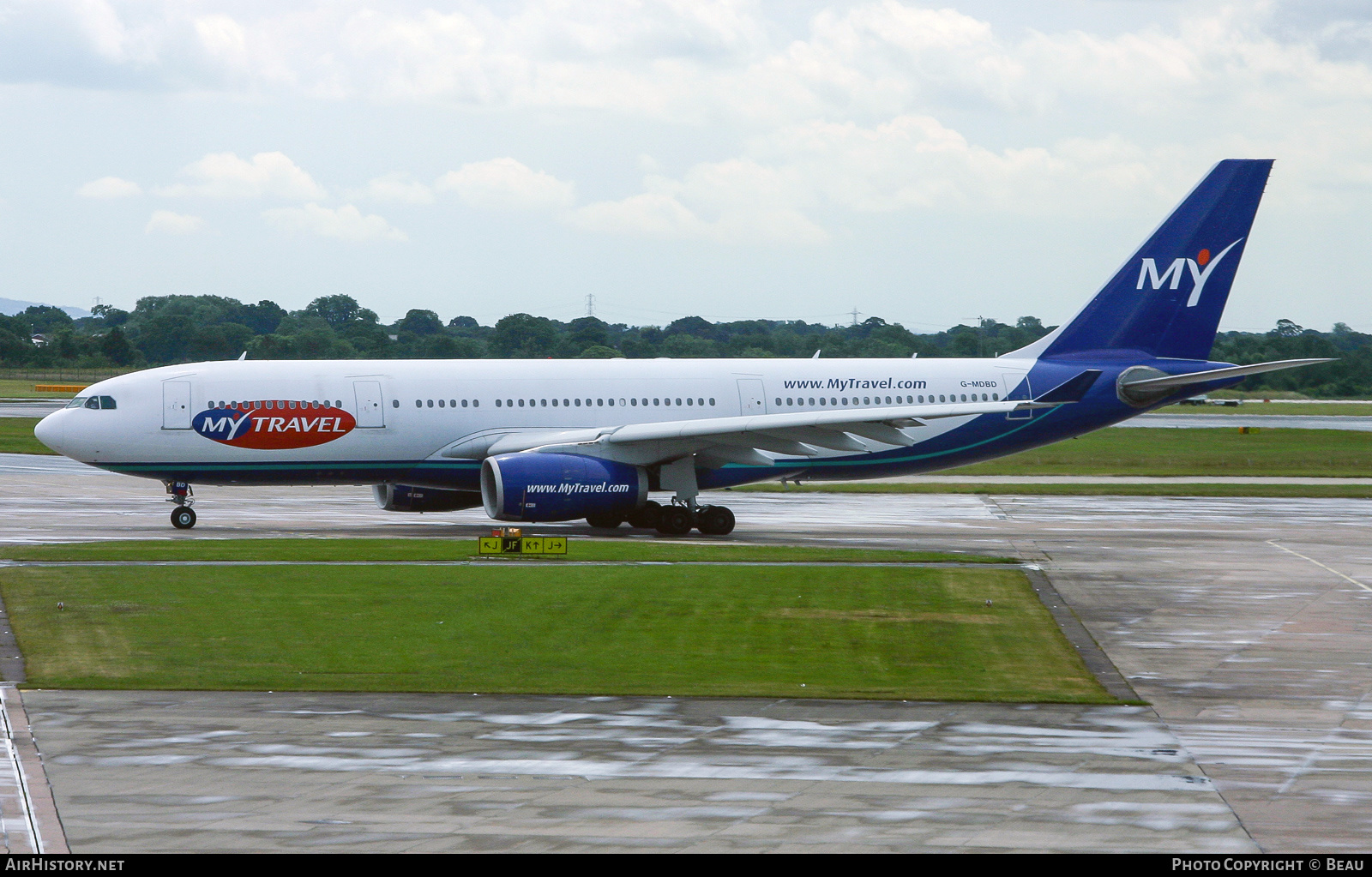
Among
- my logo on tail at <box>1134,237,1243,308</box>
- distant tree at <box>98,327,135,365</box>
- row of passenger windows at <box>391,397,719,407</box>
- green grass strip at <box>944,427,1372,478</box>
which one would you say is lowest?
green grass strip at <box>944,427,1372,478</box>

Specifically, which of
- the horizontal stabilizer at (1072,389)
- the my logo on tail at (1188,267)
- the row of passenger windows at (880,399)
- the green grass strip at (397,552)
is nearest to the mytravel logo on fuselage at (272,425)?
the green grass strip at (397,552)

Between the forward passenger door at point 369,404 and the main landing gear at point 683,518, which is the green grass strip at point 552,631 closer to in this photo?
the main landing gear at point 683,518

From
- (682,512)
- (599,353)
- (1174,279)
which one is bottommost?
(682,512)

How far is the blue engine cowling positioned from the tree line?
83701 millimetres

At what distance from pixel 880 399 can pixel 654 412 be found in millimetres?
5316

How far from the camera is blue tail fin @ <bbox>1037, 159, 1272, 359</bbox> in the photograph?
35812 mm

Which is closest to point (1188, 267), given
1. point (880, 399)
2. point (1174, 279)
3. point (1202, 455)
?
point (1174, 279)

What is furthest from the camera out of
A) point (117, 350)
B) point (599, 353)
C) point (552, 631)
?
point (117, 350)

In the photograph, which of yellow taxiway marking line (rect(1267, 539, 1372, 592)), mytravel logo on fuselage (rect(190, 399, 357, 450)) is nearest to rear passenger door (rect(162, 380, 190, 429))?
mytravel logo on fuselage (rect(190, 399, 357, 450))

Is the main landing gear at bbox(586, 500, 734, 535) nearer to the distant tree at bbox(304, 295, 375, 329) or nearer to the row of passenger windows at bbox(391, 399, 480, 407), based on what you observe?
the row of passenger windows at bbox(391, 399, 480, 407)

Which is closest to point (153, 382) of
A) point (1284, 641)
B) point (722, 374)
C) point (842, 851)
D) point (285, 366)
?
point (285, 366)

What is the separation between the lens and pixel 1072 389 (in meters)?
33.9

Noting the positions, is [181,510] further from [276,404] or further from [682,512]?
[682,512]

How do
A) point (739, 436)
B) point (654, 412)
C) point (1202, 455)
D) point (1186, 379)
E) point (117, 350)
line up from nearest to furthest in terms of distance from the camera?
point (739, 436) < point (654, 412) < point (1186, 379) < point (1202, 455) < point (117, 350)
